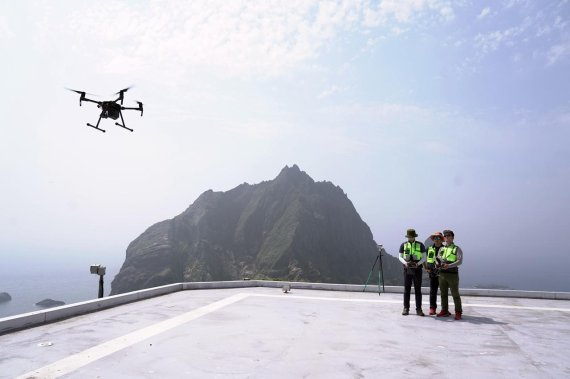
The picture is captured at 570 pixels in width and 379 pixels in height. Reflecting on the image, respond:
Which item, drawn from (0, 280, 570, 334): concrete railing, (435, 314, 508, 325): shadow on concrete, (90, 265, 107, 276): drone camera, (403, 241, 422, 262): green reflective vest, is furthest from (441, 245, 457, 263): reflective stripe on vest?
(90, 265, 107, 276): drone camera

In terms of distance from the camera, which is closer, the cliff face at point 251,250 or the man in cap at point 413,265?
the man in cap at point 413,265

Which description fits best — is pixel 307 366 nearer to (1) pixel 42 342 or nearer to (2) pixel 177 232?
(1) pixel 42 342

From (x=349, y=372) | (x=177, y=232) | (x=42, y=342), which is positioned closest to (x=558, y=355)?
(x=349, y=372)

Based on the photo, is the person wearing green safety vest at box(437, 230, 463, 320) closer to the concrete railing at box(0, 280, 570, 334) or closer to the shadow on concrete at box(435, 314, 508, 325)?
the shadow on concrete at box(435, 314, 508, 325)

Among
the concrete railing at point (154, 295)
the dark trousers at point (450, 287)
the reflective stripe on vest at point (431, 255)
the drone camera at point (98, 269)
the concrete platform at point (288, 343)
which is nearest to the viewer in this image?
the concrete platform at point (288, 343)

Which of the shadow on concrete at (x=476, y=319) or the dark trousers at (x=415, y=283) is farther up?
the dark trousers at (x=415, y=283)

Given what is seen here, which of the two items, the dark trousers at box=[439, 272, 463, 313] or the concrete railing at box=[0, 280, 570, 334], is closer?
the concrete railing at box=[0, 280, 570, 334]

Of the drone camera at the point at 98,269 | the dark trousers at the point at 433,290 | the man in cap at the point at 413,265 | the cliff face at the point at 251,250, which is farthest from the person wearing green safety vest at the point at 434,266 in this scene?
the cliff face at the point at 251,250

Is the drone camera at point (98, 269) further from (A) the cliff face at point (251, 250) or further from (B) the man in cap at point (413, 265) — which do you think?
(A) the cliff face at point (251, 250)

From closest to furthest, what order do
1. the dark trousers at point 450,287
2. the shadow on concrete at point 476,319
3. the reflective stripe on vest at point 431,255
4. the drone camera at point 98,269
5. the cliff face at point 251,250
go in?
1. the shadow on concrete at point 476,319
2. the dark trousers at point 450,287
3. the reflective stripe on vest at point 431,255
4. the drone camera at point 98,269
5. the cliff face at point 251,250

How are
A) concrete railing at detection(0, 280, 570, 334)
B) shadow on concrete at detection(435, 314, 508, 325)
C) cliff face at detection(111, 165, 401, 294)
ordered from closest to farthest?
1. concrete railing at detection(0, 280, 570, 334)
2. shadow on concrete at detection(435, 314, 508, 325)
3. cliff face at detection(111, 165, 401, 294)
